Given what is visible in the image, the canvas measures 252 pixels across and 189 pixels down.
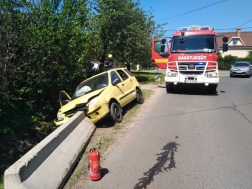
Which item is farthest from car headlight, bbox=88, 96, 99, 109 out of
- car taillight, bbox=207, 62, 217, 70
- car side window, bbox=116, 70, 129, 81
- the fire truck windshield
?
car taillight, bbox=207, 62, 217, 70

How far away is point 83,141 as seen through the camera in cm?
545

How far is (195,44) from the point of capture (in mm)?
11516

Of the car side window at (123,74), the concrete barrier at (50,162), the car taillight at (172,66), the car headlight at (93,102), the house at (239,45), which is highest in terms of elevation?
the house at (239,45)

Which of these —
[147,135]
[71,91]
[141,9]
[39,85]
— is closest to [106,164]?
[147,135]

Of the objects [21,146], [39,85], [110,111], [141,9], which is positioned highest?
[141,9]

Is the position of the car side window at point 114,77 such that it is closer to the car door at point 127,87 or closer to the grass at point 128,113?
the car door at point 127,87

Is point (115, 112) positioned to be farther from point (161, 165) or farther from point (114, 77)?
point (161, 165)

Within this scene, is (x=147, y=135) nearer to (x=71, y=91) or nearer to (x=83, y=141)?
(x=83, y=141)

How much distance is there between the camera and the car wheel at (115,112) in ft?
22.9

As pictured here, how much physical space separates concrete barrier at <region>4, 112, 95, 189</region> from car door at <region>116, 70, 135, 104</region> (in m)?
2.97

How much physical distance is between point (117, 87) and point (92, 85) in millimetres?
839

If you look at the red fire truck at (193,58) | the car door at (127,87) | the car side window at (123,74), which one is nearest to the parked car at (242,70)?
the red fire truck at (193,58)

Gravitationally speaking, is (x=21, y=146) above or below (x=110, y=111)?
below

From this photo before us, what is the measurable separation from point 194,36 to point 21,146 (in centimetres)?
918
